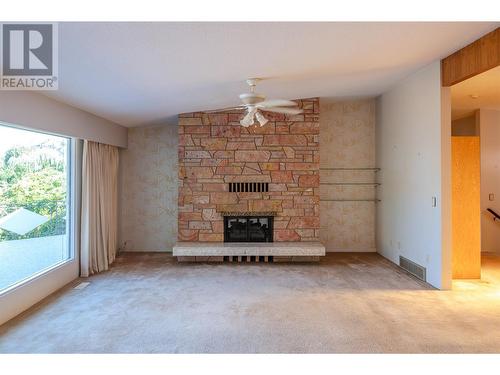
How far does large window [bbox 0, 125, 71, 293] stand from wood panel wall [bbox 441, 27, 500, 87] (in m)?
5.07

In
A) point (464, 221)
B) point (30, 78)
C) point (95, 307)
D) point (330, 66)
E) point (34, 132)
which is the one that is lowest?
point (95, 307)

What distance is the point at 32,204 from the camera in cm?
421

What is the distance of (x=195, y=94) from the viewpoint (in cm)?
493

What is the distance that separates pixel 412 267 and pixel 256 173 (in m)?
2.92

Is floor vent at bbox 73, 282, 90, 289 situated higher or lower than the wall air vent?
lower

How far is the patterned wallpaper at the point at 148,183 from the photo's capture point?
699 cm

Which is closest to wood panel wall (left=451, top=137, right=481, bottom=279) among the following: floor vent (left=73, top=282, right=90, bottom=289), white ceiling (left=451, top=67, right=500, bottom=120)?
white ceiling (left=451, top=67, right=500, bottom=120)

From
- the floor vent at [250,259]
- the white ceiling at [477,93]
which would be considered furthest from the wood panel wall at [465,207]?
the floor vent at [250,259]

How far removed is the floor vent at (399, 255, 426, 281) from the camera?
195 inches

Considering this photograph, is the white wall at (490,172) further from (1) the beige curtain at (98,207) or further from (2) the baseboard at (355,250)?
(1) the beige curtain at (98,207)

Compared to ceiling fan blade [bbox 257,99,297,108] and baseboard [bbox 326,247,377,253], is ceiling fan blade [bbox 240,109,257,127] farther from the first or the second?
baseboard [bbox 326,247,377,253]
